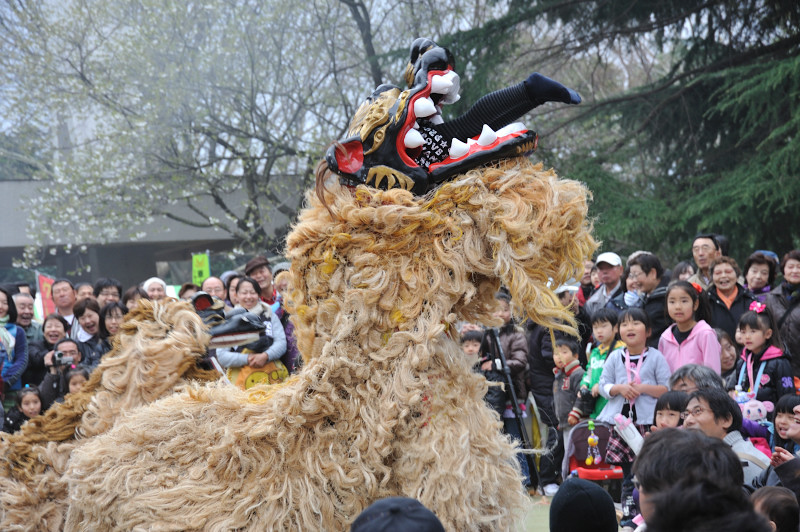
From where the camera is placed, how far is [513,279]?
245 cm

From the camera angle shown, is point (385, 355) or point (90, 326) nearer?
point (385, 355)

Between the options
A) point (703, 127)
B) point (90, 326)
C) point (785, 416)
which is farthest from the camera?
point (703, 127)

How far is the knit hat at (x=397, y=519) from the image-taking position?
162cm

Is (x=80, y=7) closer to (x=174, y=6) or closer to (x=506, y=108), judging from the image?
(x=174, y=6)

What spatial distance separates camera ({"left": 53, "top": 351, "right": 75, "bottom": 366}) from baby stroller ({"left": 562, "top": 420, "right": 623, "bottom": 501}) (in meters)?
3.85

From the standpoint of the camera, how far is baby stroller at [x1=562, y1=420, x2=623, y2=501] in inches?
189

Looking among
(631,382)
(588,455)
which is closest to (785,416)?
(631,382)

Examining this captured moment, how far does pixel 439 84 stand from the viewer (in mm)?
2639

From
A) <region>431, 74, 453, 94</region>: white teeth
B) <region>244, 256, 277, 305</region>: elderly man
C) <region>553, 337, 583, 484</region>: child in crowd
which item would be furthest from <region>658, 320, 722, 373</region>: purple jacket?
<region>244, 256, 277, 305</region>: elderly man

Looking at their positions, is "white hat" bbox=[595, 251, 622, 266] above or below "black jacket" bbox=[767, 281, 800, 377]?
above

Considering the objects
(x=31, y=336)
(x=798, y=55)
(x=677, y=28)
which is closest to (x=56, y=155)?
(x=31, y=336)

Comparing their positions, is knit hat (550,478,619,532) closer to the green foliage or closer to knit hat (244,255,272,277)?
knit hat (244,255,272,277)

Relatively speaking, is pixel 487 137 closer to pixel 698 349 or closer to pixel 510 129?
pixel 510 129

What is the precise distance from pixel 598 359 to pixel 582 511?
3345 millimetres
